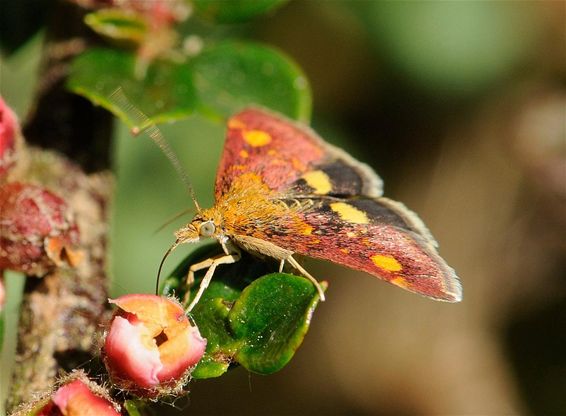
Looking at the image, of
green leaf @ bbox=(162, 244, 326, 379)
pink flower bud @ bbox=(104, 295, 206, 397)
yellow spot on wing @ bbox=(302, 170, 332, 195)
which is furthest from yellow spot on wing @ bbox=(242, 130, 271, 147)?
pink flower bud @ bbox=(104, 295, 206, 397)

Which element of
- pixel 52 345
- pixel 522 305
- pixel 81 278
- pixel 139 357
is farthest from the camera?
pixel 522 305

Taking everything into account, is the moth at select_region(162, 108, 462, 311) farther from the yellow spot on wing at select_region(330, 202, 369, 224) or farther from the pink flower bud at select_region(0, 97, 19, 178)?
the pink flower bud at select_region(0, 97, 19, 178)

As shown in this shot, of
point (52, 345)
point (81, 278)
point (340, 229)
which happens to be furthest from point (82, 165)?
point (340, 229)

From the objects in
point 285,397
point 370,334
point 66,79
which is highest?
point 66,79

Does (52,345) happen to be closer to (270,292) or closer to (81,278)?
(81,278)

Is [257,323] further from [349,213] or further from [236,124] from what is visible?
[236,124]
